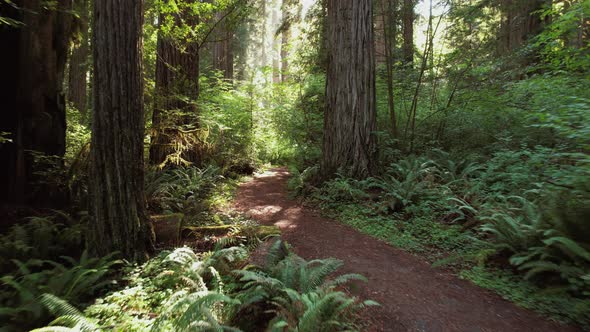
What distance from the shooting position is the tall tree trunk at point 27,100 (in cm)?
611

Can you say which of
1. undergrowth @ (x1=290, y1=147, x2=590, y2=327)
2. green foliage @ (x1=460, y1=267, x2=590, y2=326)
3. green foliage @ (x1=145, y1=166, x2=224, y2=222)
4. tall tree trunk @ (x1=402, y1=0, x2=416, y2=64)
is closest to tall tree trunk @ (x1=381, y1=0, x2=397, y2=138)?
tall tree trunk @ (x1=402, y1=0, x2=416, y2=64)

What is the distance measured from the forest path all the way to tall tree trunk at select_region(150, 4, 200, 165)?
289cm

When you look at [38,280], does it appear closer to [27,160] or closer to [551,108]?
[27,160]

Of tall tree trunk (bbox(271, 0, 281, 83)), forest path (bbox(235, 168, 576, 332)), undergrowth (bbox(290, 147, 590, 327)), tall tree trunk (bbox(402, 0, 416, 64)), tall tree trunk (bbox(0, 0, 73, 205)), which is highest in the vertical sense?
tall tree trunk (bbox(271, 0, 281, 83))

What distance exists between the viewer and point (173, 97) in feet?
22.9

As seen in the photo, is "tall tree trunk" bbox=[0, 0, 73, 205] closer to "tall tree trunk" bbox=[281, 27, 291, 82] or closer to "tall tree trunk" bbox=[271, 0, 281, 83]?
"tall tree trunk" bbox=[281, 27, 291, 82]

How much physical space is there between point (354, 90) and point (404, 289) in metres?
4.78

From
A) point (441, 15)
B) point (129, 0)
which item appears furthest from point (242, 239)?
point (441, 15)

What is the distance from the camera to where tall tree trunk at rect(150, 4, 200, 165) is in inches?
270

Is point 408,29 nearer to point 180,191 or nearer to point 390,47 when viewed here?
point 390,47

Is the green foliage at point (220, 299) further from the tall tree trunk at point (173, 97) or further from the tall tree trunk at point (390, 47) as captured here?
the tall tree trunk at point (390, 47)

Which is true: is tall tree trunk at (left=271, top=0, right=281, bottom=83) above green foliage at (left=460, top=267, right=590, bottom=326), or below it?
above

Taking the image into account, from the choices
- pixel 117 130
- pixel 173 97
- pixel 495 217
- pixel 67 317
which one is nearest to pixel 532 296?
pixel 495 217

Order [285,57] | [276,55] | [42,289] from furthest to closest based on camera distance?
[276,55] < [285,57] < [42,289]
